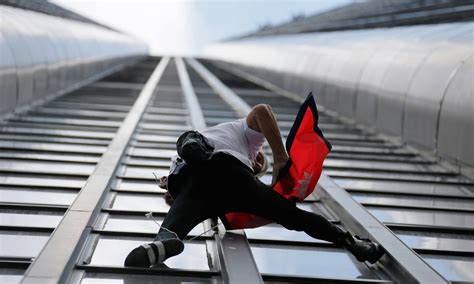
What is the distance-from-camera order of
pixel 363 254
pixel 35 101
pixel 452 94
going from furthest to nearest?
pixel 35 101 → pixel 452 94 → pixel 363 254

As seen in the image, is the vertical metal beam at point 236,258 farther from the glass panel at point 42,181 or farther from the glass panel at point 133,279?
the glass panel at point 42,181

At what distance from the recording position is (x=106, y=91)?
2434 cm

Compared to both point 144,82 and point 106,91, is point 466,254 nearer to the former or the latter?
point 106,91

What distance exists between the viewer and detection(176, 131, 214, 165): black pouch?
634cm

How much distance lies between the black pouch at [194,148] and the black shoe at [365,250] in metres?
1.36

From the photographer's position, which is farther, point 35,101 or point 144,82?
point 144,82

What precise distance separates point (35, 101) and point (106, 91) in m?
6.05

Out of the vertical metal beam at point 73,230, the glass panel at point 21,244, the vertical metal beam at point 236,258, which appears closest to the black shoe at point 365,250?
the vertical metal beam at point 236,258

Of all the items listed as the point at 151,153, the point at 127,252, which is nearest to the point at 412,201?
the point at 127,252

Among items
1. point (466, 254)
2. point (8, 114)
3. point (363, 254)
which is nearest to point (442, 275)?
point (363, 254)

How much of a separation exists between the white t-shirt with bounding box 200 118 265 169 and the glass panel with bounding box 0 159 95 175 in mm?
4023

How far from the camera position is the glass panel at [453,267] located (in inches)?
248

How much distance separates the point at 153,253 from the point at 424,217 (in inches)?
153

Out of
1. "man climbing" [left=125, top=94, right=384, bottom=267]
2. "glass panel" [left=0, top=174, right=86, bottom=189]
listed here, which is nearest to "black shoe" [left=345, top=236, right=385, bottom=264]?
"man climbing" [left=125, top=94, right=384, bottom=267]
